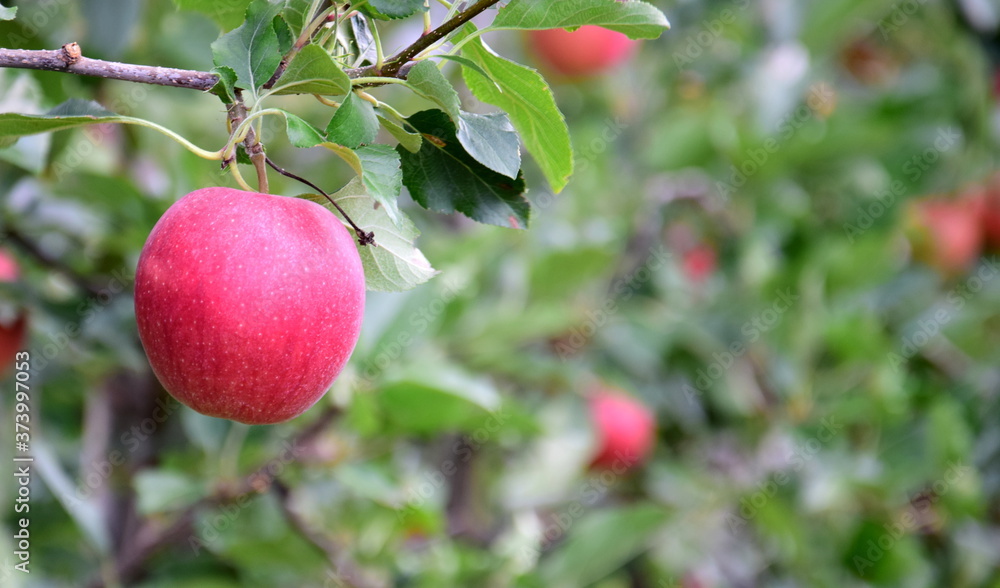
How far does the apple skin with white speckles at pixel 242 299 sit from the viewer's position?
44cm

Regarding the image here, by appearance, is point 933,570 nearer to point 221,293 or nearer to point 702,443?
point 702,443

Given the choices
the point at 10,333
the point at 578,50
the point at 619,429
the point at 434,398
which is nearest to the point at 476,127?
the point at 434,398

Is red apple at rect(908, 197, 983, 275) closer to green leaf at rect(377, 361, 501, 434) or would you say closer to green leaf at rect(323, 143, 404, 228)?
green leaf at rect(377, 361, 501, 434)

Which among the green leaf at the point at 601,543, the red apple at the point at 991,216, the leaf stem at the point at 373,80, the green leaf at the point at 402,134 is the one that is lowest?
the red apple at the point at 991,216

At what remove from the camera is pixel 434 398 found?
3.12 ft

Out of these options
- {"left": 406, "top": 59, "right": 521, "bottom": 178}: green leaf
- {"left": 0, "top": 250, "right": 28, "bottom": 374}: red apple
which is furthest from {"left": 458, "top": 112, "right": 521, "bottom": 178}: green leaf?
{"left": 0, "top": 250, "right": 28, "bottom": 374}: red apple

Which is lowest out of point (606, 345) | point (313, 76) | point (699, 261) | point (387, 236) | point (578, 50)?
point (699, 261)

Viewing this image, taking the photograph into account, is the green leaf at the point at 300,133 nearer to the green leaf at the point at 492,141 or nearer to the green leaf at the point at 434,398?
the green leaf at the point at 492,141

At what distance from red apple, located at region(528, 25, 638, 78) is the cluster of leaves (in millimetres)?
1381

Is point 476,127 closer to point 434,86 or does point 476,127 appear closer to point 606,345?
point 434,86

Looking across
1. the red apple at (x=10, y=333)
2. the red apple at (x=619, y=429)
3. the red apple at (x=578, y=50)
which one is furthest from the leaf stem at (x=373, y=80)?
the red apple at (x=578, y=50)

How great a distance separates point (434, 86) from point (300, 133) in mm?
70

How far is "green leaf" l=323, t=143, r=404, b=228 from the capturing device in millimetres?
408

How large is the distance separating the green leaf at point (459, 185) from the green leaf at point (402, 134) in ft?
0.08
